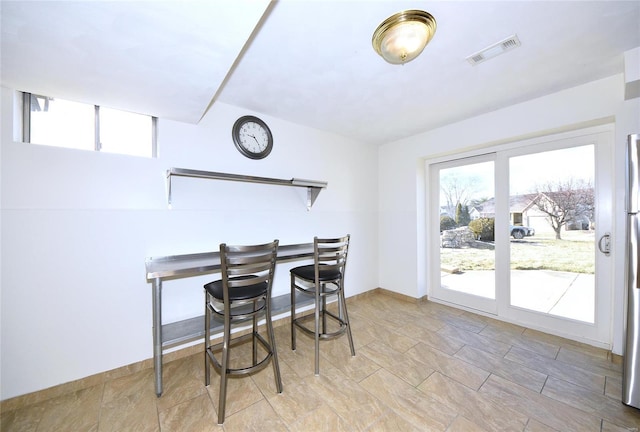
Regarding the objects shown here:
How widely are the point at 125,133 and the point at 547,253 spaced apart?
14.4 feet

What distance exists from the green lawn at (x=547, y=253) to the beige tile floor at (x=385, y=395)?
0.77 meters

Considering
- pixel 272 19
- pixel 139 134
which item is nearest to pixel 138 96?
pixel 139 134

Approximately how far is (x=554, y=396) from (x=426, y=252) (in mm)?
2110

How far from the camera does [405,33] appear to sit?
138 cm

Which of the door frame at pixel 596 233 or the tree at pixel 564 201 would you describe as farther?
the tree at pixel 564 201

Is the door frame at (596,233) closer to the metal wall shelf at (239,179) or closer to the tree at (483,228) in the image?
the tree at (483,228)

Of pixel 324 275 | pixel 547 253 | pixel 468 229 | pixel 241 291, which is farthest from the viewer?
pixel 468 229

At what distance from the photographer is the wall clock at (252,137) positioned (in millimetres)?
2566

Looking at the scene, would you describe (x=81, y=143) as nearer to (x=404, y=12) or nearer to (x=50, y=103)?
(x=50, y=103)

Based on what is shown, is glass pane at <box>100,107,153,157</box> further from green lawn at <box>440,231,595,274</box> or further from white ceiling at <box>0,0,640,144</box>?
green lawn at <box>440,231,595,274</box>

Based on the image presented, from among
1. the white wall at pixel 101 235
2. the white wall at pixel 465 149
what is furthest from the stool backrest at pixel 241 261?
the white wall at pixel 465 149

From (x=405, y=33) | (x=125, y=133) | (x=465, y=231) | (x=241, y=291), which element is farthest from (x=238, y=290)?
(x=465, y=231)

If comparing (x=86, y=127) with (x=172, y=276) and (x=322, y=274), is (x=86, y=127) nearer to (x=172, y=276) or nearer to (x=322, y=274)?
(x=172, y=276)

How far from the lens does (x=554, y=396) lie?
1.72m
